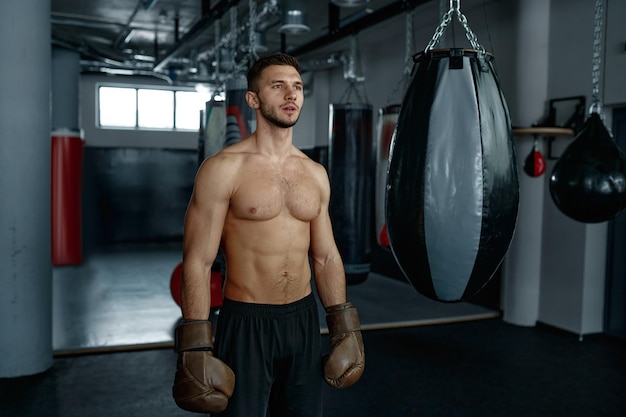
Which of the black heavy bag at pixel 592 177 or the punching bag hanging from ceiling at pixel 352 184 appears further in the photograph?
the punching bag hanging from ceiling at pixel 352 184

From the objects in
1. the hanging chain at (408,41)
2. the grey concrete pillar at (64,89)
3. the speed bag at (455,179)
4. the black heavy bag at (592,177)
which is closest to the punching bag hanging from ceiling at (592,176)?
the black heavy bag at (592,177)

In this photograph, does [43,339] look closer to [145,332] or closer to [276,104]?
[145,332]

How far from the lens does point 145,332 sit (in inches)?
178

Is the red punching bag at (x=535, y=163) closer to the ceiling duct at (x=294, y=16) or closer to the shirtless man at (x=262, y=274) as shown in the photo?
the ceiling duct at (x=294, y=16)

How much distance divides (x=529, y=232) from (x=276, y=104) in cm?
367

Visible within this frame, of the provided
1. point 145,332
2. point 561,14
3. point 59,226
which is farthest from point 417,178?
point 59,226

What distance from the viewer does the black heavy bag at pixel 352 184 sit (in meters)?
4.47

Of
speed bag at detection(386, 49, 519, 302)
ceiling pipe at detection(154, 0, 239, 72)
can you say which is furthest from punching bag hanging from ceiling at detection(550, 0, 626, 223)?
ceiling pipe at detection(154, 0, 239, 72)

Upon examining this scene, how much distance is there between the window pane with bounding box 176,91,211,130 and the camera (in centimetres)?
1056

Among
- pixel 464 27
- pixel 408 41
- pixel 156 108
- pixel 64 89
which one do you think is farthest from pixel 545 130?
pixel 156 108

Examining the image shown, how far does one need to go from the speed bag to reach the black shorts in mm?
420

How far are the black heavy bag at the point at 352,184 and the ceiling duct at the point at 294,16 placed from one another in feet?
2.56

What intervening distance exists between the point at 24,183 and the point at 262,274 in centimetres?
223

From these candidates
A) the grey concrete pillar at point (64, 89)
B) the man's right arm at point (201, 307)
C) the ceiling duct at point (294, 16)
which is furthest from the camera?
the grey concrete pillar at point (64, 89)
